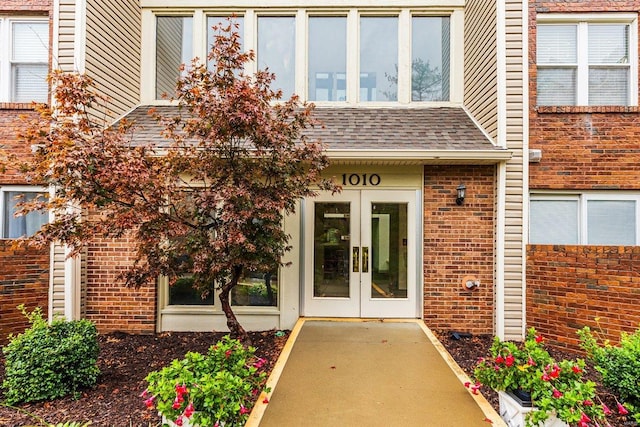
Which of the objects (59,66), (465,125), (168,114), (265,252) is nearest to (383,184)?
(465,125)

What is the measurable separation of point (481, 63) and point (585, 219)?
10.7 feet

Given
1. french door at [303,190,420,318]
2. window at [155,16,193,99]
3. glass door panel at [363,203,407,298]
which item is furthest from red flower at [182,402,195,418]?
window at [155,16,193,99]

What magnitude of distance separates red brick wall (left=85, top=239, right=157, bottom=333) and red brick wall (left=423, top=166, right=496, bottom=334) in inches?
193

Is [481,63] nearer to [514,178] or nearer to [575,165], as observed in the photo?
[514,178]

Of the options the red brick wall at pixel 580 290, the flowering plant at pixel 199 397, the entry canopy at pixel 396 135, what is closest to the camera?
the flowering plant at pixel 199 397

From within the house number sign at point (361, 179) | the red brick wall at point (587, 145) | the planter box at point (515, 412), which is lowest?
the planter box at point (515, 412)

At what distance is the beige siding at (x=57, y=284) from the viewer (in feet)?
18.3

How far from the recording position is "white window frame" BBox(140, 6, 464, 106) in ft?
23.0

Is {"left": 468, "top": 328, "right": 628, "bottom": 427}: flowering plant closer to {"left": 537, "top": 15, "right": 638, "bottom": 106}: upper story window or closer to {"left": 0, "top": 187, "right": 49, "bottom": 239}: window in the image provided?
{"left": 537, "top": 15, "right": 638, "bottom": 106}: upper story window

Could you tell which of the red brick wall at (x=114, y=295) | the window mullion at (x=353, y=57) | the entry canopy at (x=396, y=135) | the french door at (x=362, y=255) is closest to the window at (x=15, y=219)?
the red brick wall at (x=114, y=295)

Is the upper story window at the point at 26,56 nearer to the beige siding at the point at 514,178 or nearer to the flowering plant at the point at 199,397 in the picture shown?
the flowering plant at the point at 199,397

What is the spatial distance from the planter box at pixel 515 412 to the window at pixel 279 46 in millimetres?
6339

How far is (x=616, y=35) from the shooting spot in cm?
604

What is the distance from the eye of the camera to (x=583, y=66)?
6.02 meters
